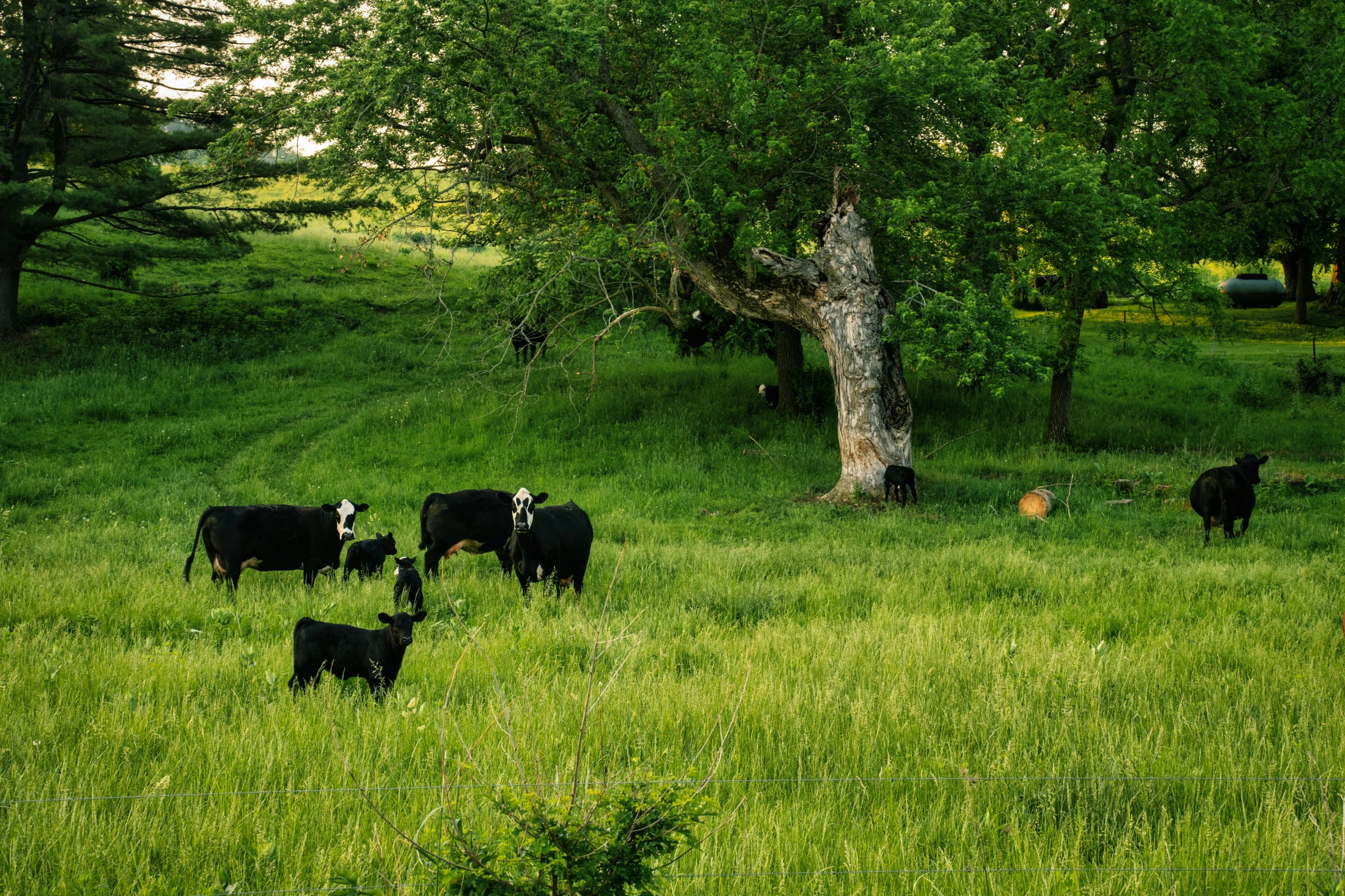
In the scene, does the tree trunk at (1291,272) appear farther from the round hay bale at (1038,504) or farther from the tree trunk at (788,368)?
the round hay bale at (1038,504)

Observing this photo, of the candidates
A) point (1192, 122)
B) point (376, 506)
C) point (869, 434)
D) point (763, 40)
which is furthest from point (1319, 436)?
point (376, 506)

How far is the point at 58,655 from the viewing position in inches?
306

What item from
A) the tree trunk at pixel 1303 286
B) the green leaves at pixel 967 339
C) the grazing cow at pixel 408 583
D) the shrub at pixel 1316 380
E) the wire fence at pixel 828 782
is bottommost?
the grazing cow at pixel 408 583

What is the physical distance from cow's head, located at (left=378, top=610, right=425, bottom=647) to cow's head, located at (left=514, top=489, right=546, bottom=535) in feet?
10.6

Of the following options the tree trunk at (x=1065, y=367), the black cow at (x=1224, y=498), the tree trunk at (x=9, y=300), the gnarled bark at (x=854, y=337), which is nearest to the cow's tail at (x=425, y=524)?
the gnarled bark at (x=854, y=337)

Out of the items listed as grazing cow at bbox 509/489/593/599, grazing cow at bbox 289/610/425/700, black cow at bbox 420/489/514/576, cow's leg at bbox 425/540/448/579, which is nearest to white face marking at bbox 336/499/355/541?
black cow at bbox 420/489/514/576

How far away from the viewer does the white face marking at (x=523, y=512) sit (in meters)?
10.7

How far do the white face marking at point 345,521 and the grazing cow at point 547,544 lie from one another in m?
2.10

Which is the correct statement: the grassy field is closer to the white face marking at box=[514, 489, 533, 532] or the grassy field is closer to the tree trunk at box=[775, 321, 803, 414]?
the white face marking at box=[514, 489, 533, 532]

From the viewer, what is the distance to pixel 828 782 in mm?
5559

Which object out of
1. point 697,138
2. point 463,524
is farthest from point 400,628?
point 697,138

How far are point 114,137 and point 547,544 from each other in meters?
23.3

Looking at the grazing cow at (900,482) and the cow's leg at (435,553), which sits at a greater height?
the grazing cow at (900,482)

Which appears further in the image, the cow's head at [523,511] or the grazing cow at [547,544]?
the grazing cow at [547,544]
